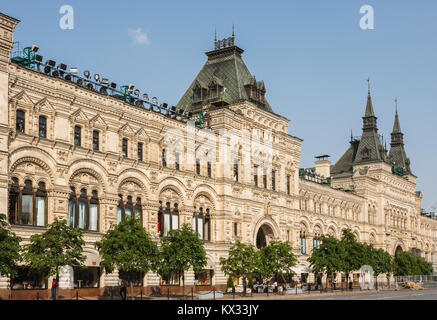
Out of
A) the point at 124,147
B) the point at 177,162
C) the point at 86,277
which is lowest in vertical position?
the point at 86,277

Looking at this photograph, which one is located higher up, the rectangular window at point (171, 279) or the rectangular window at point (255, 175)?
the rectangular window at point (255, 175)

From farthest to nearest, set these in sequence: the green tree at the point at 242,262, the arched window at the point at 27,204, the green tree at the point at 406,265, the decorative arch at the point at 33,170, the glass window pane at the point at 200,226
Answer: the green tree at the point at 406,265 < the glass window pane at the point at 200,226 < the green tree at the point at 242,262 < the decorative arch at the point at 33,170 < the arched window at the point at 27,204

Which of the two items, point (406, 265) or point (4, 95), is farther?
point (406, 265)

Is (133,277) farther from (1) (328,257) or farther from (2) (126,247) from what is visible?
(1) (328,257)

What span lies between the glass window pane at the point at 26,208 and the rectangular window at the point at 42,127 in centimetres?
491

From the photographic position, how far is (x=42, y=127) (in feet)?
160

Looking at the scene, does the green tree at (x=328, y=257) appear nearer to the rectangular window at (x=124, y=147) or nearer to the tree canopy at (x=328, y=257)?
the tree canopy at (x=328, y=257)

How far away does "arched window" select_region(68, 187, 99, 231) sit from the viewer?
5075 centimetres

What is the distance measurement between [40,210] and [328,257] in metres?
40.2

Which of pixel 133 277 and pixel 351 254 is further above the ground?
pixel 351 254

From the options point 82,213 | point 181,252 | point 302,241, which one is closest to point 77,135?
point 82,213

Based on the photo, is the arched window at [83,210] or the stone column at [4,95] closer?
the stone column at [4,95]

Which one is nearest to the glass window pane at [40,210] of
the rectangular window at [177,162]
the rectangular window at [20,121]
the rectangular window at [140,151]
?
the rectangular window at [20,121]

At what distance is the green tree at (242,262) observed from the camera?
60375mm
